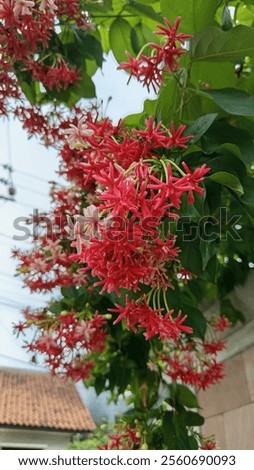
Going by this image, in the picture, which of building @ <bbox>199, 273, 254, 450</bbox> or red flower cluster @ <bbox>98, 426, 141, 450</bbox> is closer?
red flower cluster @ <bbox>98, 426, 141, 450</bbox>

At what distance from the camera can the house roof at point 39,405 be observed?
10.4 feet

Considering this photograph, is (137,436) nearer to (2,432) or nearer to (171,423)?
(171,423)

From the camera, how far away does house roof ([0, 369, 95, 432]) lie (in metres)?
3.17

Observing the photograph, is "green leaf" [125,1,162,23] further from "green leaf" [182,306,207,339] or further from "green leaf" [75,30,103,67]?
"green leaf" [182,306,207,339]

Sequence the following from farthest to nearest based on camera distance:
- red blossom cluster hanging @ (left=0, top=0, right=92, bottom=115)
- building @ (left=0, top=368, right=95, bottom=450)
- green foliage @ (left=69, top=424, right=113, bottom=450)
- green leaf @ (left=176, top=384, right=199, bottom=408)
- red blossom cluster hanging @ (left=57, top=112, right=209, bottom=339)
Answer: building @ (left=0, top=368, right=95, bottom=450)
green foliage @ (left=69, top=424, right=113, bottom=450)
green leaf @ (left=176, top=384, right=199, bottom=408)
red blossom cluster hanging @ (left=0, top=0, right=92, bottom=115)
red blossom cluster hanging @ (left=57, top=112, right=209, bottom=339)

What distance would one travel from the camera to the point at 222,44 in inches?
19.7

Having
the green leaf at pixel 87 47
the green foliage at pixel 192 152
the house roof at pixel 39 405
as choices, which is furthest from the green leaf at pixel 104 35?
the house roof at pixel 39 405

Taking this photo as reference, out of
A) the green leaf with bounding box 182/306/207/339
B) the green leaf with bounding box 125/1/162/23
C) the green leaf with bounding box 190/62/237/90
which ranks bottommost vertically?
the green leaf with bounding box 182/306/207/339

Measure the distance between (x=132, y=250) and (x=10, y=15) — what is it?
36 centimetres

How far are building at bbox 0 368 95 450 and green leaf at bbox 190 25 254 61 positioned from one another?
2506mm

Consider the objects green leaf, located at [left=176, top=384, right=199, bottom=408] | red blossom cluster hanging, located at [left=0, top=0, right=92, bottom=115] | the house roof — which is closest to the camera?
red blossom cluster hanging, located at [left=0, top=0, right=92, bottom=115]

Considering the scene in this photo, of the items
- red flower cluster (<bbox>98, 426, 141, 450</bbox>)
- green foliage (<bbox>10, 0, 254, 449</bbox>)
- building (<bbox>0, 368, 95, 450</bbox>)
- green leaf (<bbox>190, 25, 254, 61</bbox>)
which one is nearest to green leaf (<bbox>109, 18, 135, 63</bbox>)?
green foliage (<bbox>10, 0, 254, 449</bbox>)

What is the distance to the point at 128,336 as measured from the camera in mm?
909

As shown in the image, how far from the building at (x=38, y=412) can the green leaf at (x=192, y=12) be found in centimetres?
249
